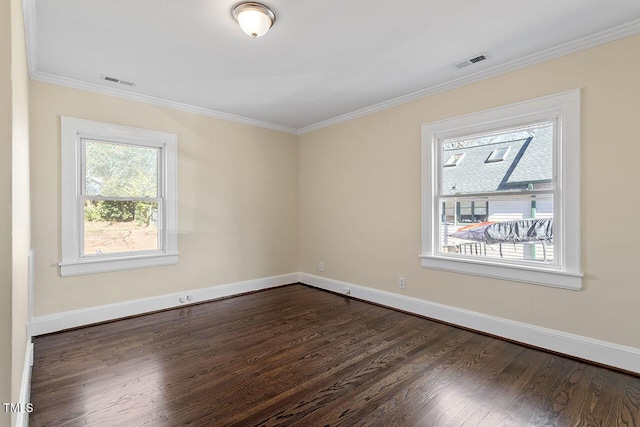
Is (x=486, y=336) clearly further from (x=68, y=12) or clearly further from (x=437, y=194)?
(x=68, y=12)

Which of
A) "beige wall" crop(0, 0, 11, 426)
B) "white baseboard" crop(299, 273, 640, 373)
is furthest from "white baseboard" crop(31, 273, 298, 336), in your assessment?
"beige wall" crop(0, 0, 11, 426)

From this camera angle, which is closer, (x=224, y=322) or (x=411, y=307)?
(x=224, y=322)

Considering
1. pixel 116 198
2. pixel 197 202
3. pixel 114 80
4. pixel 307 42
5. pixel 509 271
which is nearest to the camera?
pixel 307 42

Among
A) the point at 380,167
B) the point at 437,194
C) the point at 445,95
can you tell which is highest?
the point at 445,95

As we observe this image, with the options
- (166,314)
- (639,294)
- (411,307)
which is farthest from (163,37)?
(639,294)

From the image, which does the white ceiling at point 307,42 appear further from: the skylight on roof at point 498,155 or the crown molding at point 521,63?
the skylight on roof at point 498,155

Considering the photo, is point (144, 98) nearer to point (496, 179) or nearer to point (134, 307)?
point (134, 307)

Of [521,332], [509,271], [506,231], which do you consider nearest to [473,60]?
[506,231]

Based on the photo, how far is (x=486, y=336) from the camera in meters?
3.14

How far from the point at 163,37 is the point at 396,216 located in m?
3.00

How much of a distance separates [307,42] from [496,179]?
7.29ft

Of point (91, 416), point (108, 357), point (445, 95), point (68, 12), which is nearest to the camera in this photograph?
point (91, 416)

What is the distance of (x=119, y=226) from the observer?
378 cm

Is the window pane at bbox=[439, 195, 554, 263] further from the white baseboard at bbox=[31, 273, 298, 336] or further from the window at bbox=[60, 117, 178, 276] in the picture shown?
the window at bbox=[60, 117, 178, 276]
